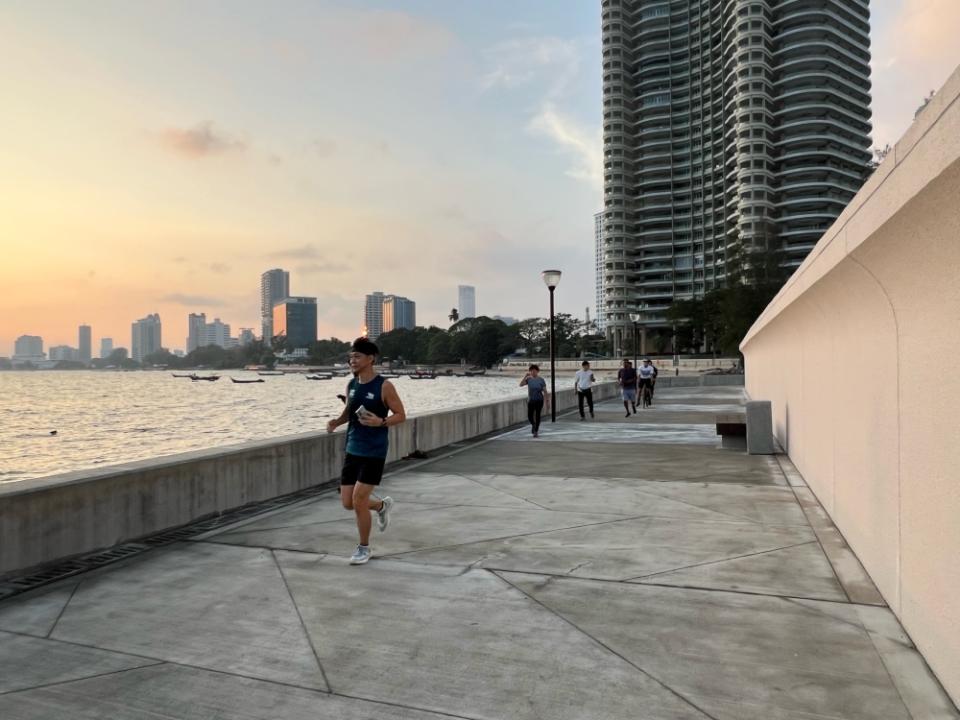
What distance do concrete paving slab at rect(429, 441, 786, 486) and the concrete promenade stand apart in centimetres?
236

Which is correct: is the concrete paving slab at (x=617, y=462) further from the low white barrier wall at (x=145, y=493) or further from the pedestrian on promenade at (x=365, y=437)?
the pedestrian on promenade at (x=365, y=437)

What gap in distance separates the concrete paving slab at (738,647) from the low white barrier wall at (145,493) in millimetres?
3876

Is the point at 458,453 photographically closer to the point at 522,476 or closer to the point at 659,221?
the point at 522,476

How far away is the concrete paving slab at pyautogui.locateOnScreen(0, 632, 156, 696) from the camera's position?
11.8 feet

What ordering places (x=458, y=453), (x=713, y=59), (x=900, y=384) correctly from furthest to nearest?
(x=713, y=59) < (x=458, y=453) < (x=900, y=384)

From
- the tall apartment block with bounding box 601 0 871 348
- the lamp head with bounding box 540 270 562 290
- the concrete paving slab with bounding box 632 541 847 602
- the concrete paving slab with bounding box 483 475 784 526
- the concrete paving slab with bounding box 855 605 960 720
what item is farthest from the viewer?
the tall apartment block with bounding box 601 0 871 348

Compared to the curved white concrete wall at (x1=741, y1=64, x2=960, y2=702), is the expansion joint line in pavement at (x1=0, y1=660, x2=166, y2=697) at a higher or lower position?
lower

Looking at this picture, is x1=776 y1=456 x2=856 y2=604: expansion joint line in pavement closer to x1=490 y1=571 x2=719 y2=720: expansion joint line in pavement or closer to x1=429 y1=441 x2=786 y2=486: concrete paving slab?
x1=429 y1=441 x2=786 y2=486: concrete paving slab

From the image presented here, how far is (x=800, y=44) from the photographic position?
129m

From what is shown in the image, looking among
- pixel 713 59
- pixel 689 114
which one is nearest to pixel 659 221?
pixel 689 114

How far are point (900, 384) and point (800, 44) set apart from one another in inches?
5954

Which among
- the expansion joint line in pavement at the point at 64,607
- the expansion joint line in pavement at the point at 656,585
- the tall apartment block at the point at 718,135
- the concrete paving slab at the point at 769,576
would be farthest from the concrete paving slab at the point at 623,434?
the tall apartment block at the point at 718,135

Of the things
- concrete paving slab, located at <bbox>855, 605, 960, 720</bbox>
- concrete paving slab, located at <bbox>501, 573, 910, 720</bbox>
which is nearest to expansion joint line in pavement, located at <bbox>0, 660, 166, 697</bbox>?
concrete paving slab, located at <bbox>501, 573, 910, 720</bbox>

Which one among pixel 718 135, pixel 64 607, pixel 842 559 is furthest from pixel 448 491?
pixel 718 135
